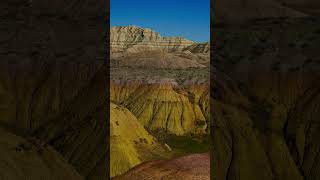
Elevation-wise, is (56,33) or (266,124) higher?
(56,33)

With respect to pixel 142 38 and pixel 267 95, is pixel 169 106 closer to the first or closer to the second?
pixel 267 95

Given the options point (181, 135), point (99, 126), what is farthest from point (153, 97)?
point (99, 126)

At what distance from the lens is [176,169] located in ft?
25.3

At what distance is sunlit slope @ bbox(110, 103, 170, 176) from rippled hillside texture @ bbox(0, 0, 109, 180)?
16.0 meters

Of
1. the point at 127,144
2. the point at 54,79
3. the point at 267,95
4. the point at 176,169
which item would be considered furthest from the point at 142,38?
the point at 267,95

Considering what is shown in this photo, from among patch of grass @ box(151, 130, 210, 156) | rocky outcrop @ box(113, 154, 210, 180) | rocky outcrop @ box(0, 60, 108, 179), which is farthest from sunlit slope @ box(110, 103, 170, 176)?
rocky outcrop @ box(0, 60, 108, 179)

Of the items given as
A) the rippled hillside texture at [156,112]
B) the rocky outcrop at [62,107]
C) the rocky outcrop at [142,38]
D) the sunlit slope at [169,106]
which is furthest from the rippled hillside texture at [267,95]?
the rocky outcrop at [142,38]

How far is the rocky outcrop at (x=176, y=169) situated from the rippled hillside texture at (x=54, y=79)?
5091 millimetres

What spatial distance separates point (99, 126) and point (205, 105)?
121ft

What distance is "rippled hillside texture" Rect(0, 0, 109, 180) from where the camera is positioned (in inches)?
81.7

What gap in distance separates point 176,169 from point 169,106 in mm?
30349

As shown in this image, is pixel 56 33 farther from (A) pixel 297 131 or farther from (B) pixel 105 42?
(A) pixel 297 131

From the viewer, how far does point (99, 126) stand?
2273mm

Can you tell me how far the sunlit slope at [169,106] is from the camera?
3738cm
